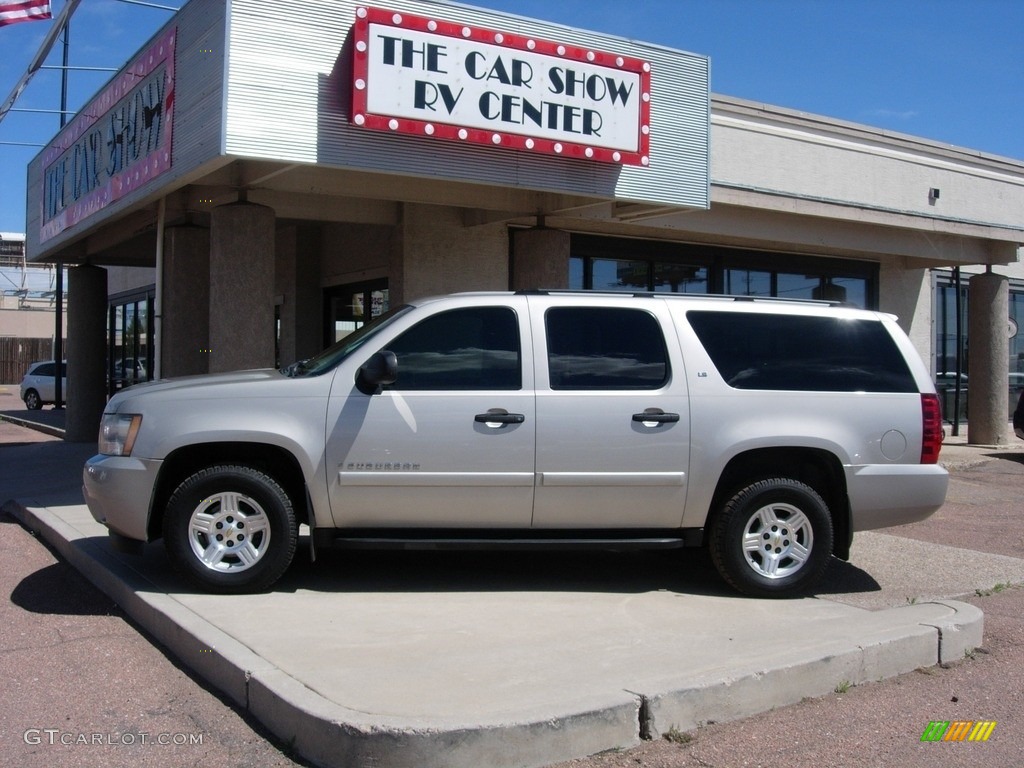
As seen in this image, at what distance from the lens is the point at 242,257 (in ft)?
35.0

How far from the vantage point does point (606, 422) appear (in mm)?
6496

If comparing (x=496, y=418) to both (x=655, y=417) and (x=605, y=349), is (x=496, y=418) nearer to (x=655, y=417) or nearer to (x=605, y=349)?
(x=605, y=349)

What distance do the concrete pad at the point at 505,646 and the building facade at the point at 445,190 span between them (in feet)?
13.0

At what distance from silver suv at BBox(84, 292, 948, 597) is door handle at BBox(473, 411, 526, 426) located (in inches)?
0.5

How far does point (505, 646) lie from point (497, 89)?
6043 millimetres

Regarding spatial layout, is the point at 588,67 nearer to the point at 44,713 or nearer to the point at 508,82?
the point at 508,82

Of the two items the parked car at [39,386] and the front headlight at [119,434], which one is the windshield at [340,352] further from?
the parked car at [39,386]

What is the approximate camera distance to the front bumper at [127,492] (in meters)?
6.29

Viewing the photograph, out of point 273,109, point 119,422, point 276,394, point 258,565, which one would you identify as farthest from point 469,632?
point 273,109

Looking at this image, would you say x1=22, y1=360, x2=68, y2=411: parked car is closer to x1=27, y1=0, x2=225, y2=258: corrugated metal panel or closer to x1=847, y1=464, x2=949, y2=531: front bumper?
x1=27, y1=0, x2=225, y2=258: corrugated metal panel

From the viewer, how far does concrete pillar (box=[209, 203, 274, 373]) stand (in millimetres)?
10625

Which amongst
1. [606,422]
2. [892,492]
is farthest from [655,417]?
[892,492]

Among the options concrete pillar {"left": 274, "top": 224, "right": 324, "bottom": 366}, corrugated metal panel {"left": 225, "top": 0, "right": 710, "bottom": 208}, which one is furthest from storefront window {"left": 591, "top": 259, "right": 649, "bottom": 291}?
concrete pillar {"left": 274, "top": 224, "right": 324, "bottom": 366}

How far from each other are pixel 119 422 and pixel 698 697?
3961 millimetres
